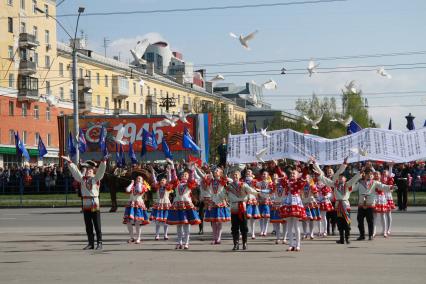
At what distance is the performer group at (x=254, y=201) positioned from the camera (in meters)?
16.9

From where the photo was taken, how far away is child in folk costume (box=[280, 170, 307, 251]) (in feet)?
53.5

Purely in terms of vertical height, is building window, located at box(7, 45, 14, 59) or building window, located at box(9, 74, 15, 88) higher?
building window, located at box(7, 45, 14, 59)

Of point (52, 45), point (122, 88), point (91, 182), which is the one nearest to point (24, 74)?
point (52, 45)

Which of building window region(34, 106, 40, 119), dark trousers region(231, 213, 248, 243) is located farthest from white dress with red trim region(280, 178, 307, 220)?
building window region(34, 106, 40, 119)

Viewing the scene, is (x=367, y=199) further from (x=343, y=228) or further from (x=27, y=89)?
(x=27, y=89)

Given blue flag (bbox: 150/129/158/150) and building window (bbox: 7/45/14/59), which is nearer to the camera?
blue flag (bbox: 150/129/158/150)

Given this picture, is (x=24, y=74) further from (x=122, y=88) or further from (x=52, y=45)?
(x=122, y=88)

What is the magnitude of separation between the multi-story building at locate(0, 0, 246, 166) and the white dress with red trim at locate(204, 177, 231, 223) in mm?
38659

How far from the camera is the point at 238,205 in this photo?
55.7ft

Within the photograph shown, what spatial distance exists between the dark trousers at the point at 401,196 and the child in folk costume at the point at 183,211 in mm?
13018

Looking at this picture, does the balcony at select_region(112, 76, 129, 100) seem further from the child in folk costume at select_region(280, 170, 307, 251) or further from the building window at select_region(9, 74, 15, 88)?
the child in folk costume at select_region(280, 170, 307, 251)

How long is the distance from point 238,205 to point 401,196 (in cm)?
1398

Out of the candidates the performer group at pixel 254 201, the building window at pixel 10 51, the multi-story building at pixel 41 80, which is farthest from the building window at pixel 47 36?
the performer group at pixel 254 201

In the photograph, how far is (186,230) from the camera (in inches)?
684
